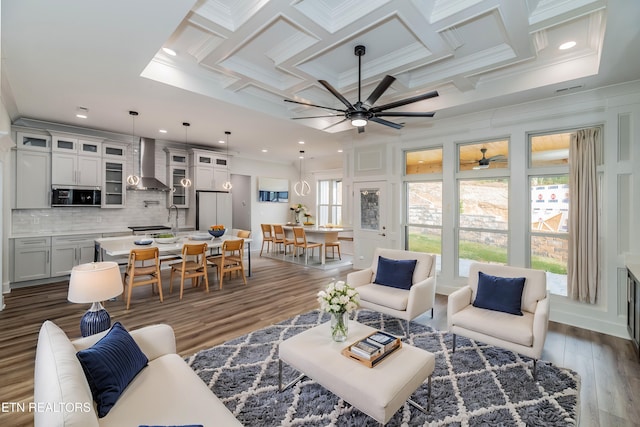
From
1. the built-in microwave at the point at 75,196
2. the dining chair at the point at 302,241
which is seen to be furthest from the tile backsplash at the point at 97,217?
the dining chair at the point at 302,241

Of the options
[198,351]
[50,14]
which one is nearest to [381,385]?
[198,351]

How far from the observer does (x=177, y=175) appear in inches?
282

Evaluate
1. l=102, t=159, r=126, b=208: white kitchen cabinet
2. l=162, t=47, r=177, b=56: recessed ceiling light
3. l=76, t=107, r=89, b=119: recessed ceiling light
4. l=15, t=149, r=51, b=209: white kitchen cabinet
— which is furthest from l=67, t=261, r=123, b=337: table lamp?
l=102, t=159, r=126, b=208: white kitchen cabinet

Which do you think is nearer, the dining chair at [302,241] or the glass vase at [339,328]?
the glass vase at [339,328]

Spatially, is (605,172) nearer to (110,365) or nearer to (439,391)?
(439,391)

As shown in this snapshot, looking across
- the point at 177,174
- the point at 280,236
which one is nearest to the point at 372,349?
the point at 280,236

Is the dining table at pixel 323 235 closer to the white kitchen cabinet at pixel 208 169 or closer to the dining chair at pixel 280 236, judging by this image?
the dining chair at pixel 280 236

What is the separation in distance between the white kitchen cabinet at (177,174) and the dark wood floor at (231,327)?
2.22 meters

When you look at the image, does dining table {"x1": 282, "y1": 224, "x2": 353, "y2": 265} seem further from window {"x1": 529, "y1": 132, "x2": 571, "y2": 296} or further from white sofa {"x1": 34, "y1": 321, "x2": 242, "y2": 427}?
white sofa {"x1": 34, "y1": 321, "x2": 242, "y2": 427}

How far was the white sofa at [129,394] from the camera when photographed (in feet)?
3.72

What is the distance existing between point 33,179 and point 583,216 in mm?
8540

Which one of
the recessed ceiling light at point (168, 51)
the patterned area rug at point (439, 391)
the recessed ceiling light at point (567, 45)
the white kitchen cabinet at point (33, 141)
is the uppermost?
the recessed ceiling light at point (168, 51)

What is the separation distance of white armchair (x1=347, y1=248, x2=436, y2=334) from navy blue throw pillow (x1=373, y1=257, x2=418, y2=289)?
63 millimetres

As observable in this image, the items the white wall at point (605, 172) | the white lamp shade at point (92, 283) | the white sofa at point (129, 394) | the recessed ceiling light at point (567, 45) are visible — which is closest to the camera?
the white sofa at point (129, 394)
